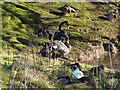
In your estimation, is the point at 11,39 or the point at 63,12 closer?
the point at 11,39

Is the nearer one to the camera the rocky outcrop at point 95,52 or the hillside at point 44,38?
the hillside at point 44,38

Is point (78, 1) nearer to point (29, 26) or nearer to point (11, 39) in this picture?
point (29, 26)

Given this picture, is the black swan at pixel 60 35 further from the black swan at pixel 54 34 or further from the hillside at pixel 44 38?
the hillside at pixel 44 38

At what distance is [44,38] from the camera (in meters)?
20.4

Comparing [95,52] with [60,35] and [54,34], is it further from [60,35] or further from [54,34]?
[54,34]

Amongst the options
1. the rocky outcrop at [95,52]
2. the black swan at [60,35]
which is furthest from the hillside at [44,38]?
the black swan at [60,35]

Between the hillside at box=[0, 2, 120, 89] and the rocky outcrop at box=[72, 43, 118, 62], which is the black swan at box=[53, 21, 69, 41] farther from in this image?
the rocky outcrop at box=[72, 43, 118, 62]

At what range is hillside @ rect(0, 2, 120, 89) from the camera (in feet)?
45.4

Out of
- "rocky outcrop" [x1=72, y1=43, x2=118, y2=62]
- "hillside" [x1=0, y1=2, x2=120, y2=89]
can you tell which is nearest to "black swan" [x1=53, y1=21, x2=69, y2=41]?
"hillside" [x1=0, y1=2, x2=120, y2=89]

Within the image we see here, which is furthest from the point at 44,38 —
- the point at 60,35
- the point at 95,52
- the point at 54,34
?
the point at 95,52

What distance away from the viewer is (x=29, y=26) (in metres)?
22.5

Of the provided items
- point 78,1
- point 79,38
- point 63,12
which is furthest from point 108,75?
point 78,1

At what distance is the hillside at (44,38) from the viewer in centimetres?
1384

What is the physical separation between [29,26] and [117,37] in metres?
4.39
